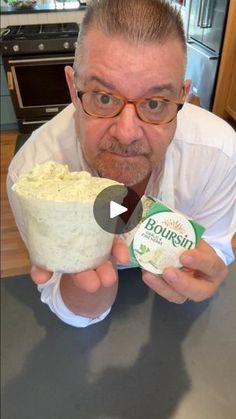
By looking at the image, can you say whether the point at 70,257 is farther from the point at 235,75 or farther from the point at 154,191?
the point at 235,75

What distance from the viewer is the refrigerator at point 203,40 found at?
580 mm

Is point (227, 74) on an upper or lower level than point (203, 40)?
lower

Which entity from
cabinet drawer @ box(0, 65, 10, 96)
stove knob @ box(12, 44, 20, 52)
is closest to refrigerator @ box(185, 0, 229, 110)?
stove knob @ box(12, 44, 20, 52)

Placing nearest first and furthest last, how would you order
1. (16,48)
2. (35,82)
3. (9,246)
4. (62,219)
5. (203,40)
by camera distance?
(62,219)
(203,40)
(9,246)
(16,48)
(35,82)

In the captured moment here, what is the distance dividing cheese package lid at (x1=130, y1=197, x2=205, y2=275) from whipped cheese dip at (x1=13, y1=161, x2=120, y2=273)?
39 mm

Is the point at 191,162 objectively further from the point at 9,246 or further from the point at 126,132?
the point at 9,246

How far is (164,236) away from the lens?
365mm

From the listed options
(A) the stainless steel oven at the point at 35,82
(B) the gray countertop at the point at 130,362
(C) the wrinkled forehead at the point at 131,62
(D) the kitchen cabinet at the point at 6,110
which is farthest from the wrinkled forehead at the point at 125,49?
(D) the kitchen cabinet at the point at 6,110

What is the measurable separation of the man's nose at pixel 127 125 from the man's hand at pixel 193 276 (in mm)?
203

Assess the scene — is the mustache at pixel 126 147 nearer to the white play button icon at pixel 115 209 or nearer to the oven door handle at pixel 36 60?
the white play button icon at pixel 115 209

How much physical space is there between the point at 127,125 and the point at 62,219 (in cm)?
24

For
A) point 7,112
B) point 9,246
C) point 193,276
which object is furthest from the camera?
point 7,112

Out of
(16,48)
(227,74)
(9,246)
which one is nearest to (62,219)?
(9,246)

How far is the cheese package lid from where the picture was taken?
36 cm
